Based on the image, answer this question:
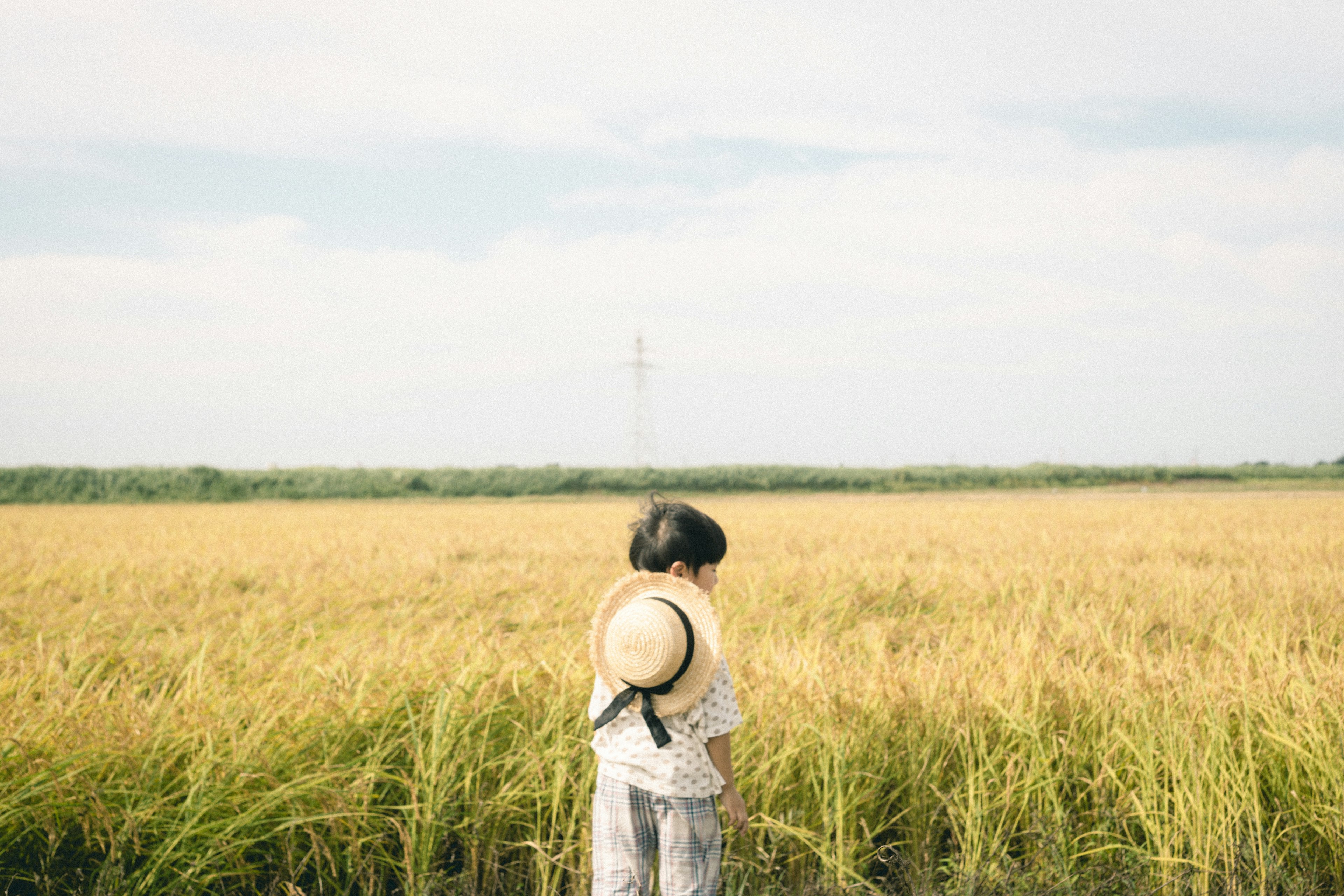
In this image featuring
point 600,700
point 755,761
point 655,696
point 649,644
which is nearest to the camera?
point 649,644

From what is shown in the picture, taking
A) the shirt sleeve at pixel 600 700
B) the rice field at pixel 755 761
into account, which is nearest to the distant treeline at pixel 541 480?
the rice field at pixel 755 761

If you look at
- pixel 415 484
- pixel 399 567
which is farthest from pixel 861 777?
pixel 415 484

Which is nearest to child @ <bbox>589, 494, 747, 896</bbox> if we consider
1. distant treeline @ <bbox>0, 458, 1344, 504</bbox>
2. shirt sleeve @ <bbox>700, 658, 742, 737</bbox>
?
shirt sleeve @ <bbox>700, 658, 742, 737</bbox>

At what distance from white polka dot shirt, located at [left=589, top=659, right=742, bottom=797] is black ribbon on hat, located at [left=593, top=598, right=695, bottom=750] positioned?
0.08ft


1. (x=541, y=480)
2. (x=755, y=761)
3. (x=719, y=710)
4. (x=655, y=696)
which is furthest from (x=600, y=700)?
(x=541, y=480)

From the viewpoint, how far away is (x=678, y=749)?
5.96ft

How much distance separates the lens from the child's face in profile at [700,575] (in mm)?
1854

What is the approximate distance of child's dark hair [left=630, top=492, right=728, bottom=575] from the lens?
185 cm

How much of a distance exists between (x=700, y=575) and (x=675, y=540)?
0.36 feet

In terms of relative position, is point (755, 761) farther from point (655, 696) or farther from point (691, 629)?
point (691, 629)

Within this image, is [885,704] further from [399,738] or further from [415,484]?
[415,484]

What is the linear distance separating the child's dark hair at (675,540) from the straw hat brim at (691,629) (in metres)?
0.04

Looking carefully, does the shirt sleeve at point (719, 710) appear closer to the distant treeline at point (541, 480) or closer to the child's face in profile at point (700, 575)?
the child's face in profile at point (700, 575)

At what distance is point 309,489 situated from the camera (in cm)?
3953
